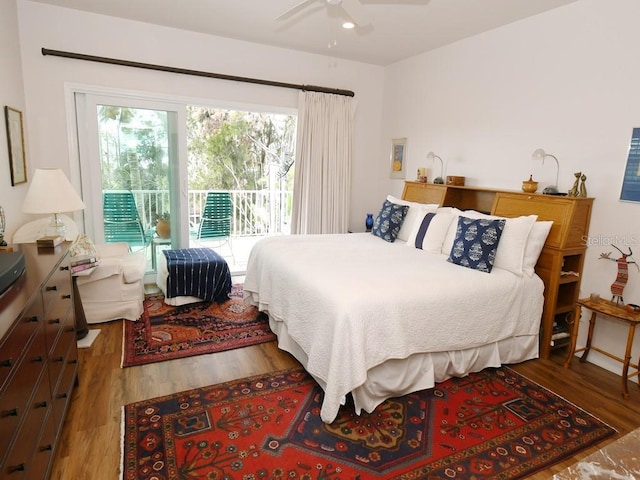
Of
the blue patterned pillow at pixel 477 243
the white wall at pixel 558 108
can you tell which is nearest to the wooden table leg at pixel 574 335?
the white wall at pixel 558 108

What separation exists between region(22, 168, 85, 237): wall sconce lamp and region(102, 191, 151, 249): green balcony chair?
1.31 metres

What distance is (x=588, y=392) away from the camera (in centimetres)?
252

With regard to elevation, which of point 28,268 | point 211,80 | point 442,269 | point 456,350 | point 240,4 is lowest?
A: point 456,350

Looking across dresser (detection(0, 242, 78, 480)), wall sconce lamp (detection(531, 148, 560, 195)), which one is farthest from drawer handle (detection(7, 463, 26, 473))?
wall sconce lamp (detection(531, 148, 560, 195))

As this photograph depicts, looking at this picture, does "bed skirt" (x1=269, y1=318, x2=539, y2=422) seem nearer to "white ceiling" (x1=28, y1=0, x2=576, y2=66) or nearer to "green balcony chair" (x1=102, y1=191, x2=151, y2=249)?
"green balcony chair" (x1=102, y1=191, x2=151, y2=249)

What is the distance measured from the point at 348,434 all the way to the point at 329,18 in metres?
3.32

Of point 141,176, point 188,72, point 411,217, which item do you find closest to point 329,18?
point 188,72

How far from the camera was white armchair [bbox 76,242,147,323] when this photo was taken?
3156 millimetres

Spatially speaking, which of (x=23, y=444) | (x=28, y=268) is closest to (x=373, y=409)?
(x=23, y=444)

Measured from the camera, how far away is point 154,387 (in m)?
2.42

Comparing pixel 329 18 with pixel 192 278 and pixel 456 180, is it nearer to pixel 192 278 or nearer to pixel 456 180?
pixel 456 180

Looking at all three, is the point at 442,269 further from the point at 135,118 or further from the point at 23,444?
the point at 135,118

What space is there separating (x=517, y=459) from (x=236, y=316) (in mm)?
2418

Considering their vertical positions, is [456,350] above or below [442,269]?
below
